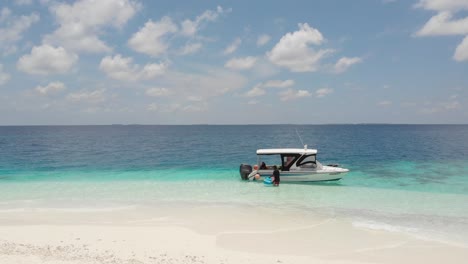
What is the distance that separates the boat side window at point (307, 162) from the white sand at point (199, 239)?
990 cm

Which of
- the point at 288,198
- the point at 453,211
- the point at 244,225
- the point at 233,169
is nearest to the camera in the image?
the point at 244,225

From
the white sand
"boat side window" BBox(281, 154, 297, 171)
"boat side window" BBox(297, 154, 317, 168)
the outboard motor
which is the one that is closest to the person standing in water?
"boat side window" BBox(281, 154, 297, 171)

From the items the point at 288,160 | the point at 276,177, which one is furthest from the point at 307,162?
the point at 276,177

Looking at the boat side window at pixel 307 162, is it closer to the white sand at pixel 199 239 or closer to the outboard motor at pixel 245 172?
the outboard motor at pixel 245 172

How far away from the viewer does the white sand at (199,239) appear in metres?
11.5

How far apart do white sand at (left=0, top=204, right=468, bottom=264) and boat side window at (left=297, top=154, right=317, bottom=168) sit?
990 cm

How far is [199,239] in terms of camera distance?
45.4ft

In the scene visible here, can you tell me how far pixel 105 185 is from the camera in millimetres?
27641

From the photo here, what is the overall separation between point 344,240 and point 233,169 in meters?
24.1

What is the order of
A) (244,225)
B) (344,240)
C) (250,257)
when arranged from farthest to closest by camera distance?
(244,225) < (344,240) < (250,257)

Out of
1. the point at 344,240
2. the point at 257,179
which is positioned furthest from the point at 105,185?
the point at 344,240

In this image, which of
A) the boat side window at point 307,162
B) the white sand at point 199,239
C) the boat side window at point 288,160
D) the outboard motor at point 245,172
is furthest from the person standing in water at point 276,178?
the white sand at point 199,239

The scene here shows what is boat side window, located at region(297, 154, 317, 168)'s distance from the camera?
27.8 metres

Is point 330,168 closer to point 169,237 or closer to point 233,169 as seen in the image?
point 233,169
